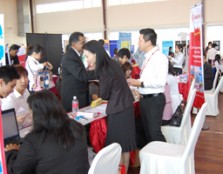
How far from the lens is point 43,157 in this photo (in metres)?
1.36

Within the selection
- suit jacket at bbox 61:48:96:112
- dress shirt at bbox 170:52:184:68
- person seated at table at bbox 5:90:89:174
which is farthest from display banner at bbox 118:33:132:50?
person seated at table at bbox 5:90:89:174

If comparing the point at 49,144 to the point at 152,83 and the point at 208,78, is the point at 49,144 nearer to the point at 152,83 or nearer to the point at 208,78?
the point at 152,83

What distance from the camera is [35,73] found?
404 cm

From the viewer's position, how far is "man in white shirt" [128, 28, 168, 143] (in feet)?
8.67

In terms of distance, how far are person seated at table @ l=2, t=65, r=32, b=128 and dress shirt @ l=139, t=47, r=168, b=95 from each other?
1.07 metres

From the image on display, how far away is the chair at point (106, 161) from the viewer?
1.25m

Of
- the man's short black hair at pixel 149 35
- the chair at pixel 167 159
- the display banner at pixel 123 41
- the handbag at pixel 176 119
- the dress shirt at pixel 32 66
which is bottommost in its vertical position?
the chair at pixel 167 159

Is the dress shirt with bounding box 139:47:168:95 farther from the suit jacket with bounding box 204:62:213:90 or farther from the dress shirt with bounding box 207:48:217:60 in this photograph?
the dress shirt with bounding box 207:48:217:60

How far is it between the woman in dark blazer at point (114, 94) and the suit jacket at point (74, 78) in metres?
0.49

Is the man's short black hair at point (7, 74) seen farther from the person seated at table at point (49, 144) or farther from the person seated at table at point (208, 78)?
the person seated at table at point (208, 78)

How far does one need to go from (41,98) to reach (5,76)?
29.9 inches

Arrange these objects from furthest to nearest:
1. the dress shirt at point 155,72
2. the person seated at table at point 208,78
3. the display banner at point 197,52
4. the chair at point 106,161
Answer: the person seated at table at point 208,78, the display banner at point 197,52, the dress shirt at point 155,72, the chair at point 106,161

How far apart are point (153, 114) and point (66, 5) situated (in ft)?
35.8

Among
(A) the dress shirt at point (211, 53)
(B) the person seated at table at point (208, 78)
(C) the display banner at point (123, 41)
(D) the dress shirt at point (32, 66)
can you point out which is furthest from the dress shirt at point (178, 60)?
(D) the dress shirt at point (32, 66)
